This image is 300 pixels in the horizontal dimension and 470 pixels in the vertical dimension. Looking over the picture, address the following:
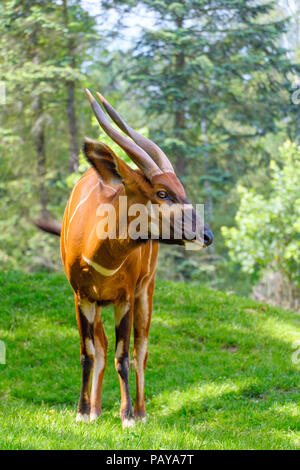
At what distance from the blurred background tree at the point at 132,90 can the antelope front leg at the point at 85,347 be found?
12549 mm

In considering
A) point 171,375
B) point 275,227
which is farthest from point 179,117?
point 171,375

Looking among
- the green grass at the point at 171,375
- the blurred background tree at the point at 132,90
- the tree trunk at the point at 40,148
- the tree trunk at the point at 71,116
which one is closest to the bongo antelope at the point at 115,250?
the green grass at the point at 171,375

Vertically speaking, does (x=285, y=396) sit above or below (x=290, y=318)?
above

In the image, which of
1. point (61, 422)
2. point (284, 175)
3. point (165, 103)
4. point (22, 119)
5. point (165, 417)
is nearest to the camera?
point (61, 422)

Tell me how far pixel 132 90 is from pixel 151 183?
642 inches

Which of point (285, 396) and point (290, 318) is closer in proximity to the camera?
point (285, 396)

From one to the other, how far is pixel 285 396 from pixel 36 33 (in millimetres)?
15972

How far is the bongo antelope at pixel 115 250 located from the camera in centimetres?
411

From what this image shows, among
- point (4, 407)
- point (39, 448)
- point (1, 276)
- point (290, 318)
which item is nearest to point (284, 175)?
point (290, 318)

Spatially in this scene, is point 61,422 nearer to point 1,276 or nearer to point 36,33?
point 1,276

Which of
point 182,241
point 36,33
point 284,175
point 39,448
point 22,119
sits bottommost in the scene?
point 22,119

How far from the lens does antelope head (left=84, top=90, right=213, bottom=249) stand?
3.97m

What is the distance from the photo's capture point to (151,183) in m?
4.11

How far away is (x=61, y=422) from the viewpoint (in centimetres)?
478
